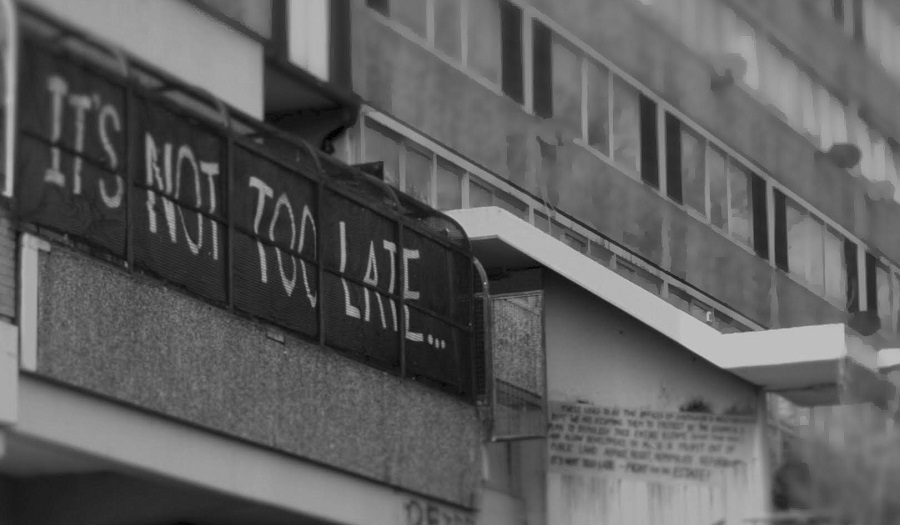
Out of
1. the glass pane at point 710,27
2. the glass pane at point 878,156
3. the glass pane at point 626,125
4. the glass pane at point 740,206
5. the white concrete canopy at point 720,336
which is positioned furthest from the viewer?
the glass pane at point 878,156

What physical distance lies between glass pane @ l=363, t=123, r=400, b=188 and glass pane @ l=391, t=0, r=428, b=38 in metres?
1.40

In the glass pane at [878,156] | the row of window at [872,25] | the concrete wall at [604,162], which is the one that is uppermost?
the row of window at [872,25]

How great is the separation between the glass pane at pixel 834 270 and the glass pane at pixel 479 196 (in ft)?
40.0

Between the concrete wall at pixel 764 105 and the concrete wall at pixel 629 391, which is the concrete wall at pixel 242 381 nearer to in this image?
the concrete wall at pixel 629 391

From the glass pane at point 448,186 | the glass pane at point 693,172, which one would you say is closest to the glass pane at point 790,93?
the glass pane at point 693,172

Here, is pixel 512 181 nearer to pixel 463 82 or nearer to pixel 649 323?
pixel 463 82

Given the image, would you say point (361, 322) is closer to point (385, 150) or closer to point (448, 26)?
point (385, 150)

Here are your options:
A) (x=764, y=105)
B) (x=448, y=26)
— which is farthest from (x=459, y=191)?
(x=764, y=105)

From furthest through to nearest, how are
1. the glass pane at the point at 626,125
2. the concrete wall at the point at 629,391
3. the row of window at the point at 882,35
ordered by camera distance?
the row of window at the point at 882,35 → the glass pane at the point at 626,125 → the concrete wall at the point at 629,391

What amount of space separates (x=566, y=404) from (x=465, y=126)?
13.3ft

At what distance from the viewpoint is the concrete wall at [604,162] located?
76.9ft

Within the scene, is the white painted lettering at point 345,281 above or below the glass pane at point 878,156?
below

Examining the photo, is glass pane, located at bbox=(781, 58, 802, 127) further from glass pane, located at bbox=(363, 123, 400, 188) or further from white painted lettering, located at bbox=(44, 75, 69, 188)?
white painted lettering, located at bbox=(44, 75, 69, 188)

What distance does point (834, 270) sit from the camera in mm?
36094
